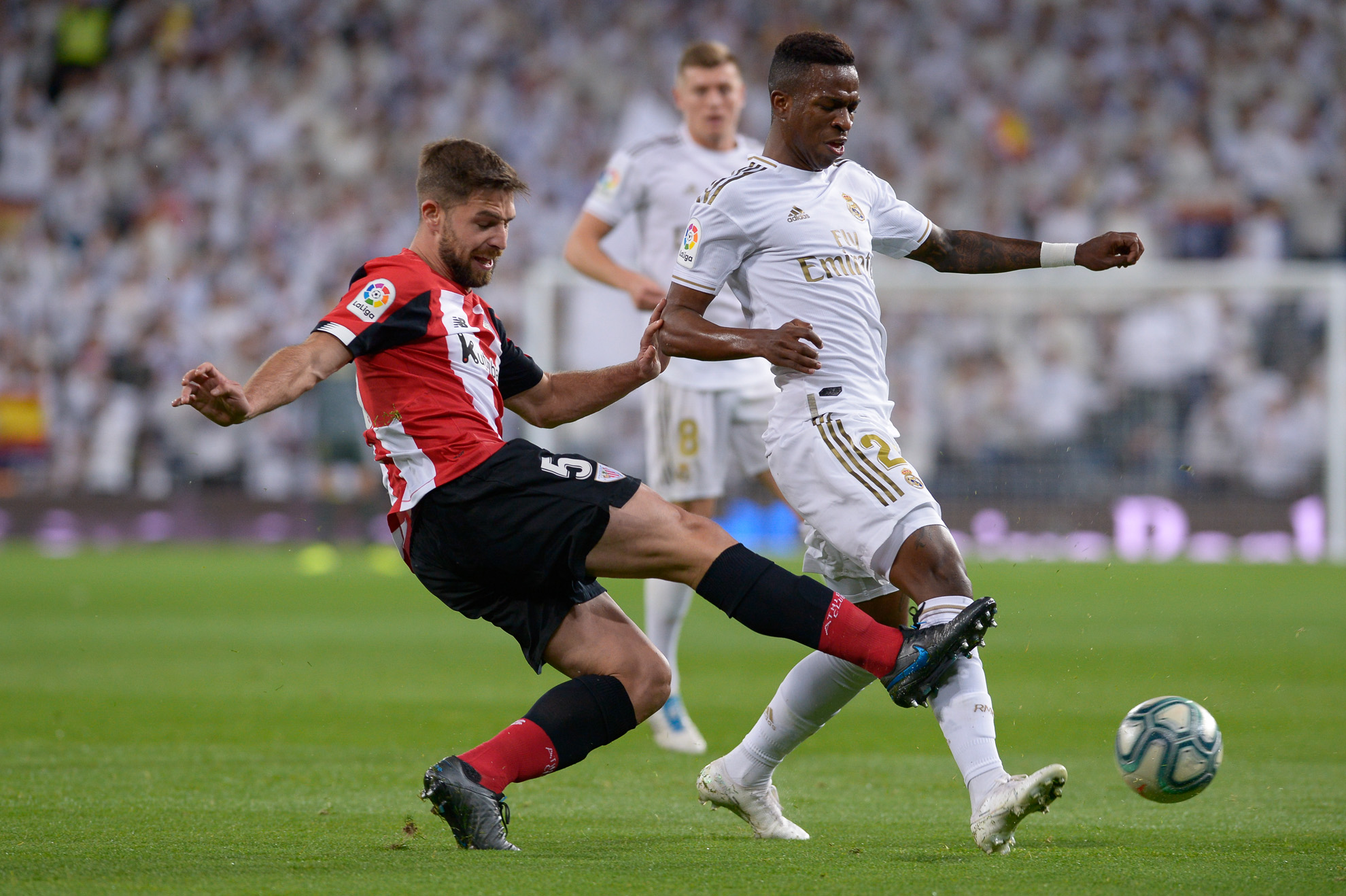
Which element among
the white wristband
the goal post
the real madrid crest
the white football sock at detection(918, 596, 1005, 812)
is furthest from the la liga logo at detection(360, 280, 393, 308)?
the goal post

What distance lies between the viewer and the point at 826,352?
4.36m

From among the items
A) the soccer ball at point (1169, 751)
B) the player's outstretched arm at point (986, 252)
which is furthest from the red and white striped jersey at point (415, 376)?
the soccer ball at point (1169, 751)

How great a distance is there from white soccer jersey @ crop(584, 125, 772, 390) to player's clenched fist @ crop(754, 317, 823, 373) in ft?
8.63

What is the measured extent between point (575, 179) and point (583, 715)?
54.1ft

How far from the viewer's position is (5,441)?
18.5 meters

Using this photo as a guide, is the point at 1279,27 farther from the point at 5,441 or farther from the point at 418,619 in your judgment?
the point at 5,441

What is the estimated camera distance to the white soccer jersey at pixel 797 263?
4.40m

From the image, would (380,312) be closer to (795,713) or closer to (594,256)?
(795,713)

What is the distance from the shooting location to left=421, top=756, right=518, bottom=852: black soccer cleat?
3959mm

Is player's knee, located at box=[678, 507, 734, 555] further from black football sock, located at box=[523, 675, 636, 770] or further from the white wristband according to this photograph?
the white wristband

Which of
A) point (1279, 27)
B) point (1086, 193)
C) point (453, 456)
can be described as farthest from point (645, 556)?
point (1279, 27)

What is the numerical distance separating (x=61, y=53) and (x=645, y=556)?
20.9 metres

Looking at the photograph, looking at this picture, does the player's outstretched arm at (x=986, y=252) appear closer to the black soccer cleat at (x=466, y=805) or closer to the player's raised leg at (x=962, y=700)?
the player's raised leg at (x=962, y=700)

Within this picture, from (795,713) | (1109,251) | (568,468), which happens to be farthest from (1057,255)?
(568,468)
